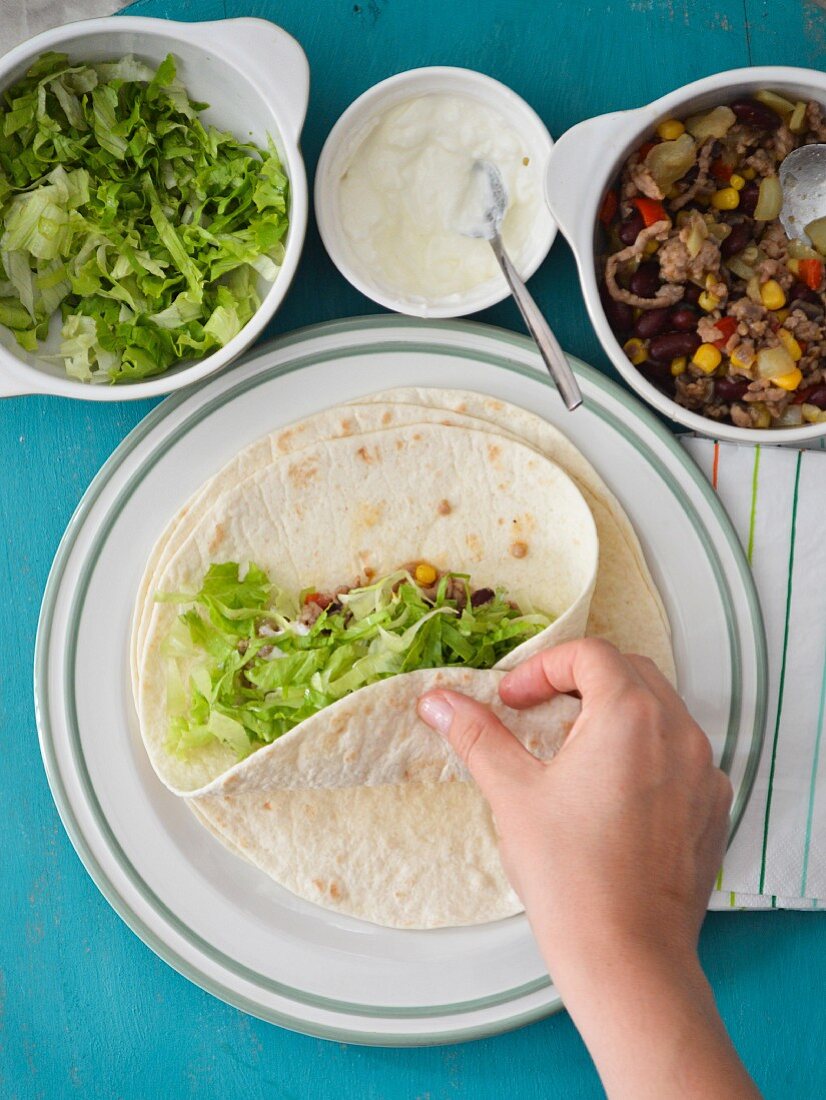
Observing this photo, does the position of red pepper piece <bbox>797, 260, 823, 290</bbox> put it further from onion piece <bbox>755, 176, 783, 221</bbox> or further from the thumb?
the thumb

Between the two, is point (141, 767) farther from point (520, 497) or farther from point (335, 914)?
point (520, 497)

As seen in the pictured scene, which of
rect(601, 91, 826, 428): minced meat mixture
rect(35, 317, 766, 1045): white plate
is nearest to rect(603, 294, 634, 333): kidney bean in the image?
rect(601, 91, 826, 428): minced meat mixture

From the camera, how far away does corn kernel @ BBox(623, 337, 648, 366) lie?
2.46 m

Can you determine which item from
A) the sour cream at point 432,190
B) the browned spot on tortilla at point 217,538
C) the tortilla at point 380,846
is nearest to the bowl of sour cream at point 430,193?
the sour cream at point 432,190

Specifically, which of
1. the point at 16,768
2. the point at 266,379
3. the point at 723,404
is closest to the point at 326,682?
the point at 266,379

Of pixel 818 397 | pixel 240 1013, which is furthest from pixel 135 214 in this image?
pixel 240 1013

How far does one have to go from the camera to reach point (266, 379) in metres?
2.54

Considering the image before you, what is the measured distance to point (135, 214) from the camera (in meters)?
2.50

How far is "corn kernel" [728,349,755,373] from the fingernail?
3.55ft

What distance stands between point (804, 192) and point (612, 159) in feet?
1.71

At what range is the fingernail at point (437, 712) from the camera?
2125 millimetres

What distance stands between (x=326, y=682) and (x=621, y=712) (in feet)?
2.39

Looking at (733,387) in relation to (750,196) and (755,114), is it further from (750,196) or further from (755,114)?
(755,114)

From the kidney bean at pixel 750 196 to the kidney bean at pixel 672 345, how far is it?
345 mm
